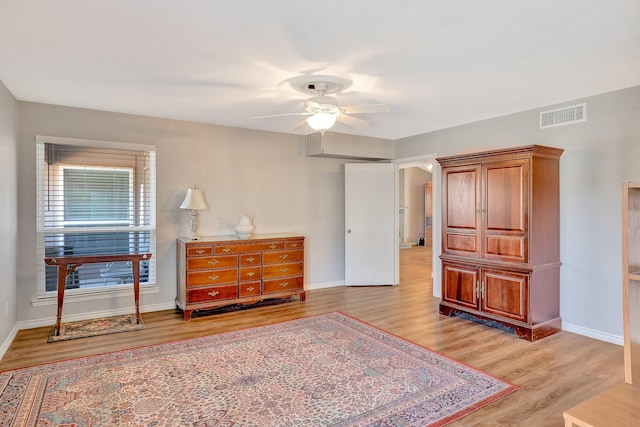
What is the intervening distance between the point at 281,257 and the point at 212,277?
95 centimetres

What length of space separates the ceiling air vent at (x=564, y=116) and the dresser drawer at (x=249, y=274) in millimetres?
3788

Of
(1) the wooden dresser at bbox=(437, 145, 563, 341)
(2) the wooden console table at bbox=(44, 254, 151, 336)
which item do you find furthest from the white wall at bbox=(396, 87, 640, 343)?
(2) the wooden console table at bbox=(44, 254, 151, 336)

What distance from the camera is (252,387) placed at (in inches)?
105

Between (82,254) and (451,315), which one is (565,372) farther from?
(82,254)

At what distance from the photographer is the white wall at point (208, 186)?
3926 mm

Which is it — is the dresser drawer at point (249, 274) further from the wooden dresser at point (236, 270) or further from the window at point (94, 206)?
the window at point (94, 206)

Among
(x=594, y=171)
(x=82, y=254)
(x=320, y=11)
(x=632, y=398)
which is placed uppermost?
(x=320, y=11)

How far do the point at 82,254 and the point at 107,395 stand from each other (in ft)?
7.36

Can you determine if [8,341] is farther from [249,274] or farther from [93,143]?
[249,274]

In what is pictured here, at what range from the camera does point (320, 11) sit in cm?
208

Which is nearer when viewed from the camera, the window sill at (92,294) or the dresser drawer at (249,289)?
the window sill at (92,294)

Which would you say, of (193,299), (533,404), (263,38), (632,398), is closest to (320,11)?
(263,38)

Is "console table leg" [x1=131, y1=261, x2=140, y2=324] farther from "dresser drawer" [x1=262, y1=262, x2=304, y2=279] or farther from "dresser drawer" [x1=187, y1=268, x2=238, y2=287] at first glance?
"dresser drawer" [x1=262, y1=262, x2=304, y2=279]

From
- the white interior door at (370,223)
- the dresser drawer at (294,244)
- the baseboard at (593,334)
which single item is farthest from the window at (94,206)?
the baseboard at (593,334)
